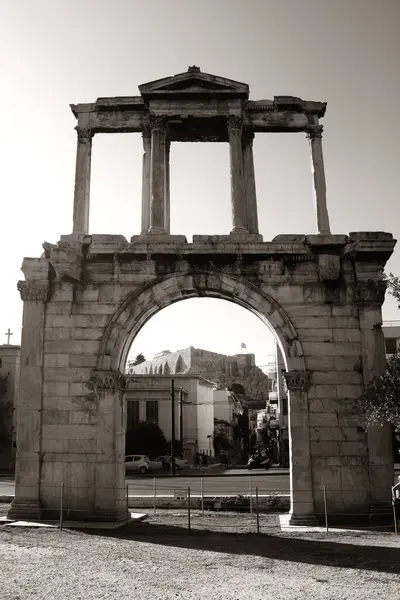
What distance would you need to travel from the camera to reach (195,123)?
17.7 m

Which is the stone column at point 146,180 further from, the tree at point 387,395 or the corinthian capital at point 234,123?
the tree at point 387,395

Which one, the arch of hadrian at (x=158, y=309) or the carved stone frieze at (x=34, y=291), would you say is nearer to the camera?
the arch of hadrian at (x=158, y=309)

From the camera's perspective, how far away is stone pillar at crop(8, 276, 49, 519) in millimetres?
14797

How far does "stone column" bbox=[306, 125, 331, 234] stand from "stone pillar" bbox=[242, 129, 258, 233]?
5.38 ft

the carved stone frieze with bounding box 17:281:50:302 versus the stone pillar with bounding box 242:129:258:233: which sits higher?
the stone pillar with bounding box 242:129:258:233

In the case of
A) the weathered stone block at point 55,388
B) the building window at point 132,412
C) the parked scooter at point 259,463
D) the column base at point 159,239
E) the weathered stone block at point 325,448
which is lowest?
the parked scooter at point 259,463

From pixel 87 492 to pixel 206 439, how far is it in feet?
152

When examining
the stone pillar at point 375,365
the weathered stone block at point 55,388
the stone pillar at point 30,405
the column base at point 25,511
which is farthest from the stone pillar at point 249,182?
the column base at point 25,511

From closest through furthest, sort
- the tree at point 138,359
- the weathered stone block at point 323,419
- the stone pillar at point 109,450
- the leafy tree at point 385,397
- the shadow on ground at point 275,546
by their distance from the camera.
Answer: the shadow on ground at point 275,546 < the leafy tree at point 385,397 < the stone pillar at point 109,450 < the weathered stone block at point 323,419 < the tree at point 138,359

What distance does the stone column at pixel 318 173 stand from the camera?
651 inches

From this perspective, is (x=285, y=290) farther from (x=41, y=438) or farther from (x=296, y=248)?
(x=41, y=438)

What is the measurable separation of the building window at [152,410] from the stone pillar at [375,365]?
3666 centimetres

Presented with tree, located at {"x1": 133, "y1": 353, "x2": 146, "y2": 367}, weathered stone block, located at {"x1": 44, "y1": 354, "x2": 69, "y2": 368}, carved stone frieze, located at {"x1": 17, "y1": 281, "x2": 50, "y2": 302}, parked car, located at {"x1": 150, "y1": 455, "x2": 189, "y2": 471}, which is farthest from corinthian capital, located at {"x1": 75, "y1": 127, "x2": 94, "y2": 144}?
tree, located at {"x1": 133, "y1": 353, "x2": 146, "y2": 367}

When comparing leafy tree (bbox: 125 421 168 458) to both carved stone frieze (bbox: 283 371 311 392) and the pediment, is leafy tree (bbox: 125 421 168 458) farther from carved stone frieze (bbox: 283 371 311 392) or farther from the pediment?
the pediment
